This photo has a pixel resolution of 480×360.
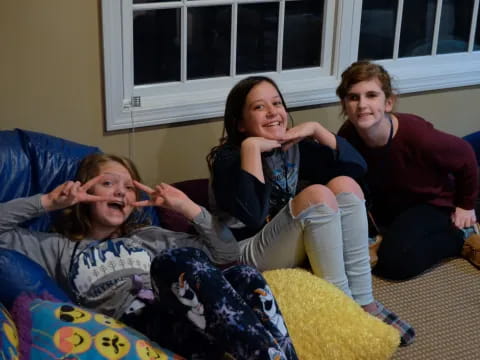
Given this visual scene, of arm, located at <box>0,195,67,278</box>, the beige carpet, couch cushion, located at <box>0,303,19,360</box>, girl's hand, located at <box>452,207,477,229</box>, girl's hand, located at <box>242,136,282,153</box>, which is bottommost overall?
the beige carpet

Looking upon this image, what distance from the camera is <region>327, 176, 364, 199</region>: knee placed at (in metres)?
2.29

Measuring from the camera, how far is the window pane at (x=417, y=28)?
3334 mm

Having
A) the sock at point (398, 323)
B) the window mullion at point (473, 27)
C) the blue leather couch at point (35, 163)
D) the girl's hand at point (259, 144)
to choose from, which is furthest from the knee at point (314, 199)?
the window mullion at point (473, 27)

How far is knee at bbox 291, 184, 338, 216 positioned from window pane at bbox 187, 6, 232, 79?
0.89 m

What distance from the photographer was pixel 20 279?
1834mm

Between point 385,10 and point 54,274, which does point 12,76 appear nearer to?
point 54,274

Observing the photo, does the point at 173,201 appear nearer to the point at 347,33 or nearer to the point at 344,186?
the point at 344,186

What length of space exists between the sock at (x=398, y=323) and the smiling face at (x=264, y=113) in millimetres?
670

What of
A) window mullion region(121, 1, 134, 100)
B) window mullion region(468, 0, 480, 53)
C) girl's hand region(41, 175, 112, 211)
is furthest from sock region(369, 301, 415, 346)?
window mullion region(468, 0, 480, 53)

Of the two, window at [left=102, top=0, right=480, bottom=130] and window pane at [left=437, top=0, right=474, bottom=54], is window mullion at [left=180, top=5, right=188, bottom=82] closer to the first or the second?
window at [left=102, top=0, right=480, bottom=130]

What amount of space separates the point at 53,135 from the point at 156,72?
1.63 feet

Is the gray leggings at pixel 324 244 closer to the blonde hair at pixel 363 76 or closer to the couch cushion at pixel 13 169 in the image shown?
the blonde hair at pixel 363 76

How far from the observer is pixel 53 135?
252 cm

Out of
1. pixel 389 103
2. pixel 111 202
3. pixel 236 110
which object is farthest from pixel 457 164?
pixel 111 202
